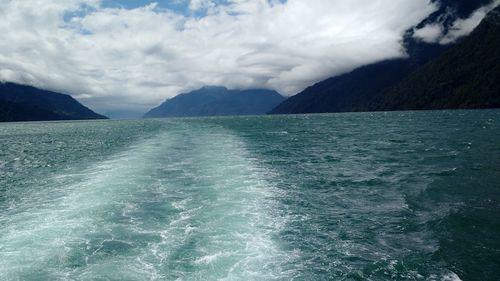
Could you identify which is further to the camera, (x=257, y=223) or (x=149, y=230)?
(x=257, y=223)

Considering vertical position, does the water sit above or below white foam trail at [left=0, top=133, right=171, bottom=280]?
below

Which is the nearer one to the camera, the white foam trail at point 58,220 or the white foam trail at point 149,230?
the white foam trail at point 149,230

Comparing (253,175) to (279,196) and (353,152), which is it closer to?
(279,196)

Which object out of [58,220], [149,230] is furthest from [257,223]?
[58,220]

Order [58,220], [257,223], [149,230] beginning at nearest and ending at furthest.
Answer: [149,230] → [257,223] → [58,220]

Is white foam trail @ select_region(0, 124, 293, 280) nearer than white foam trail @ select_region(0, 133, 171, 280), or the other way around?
white foam trail @ select_region(0, 124, 293, 280)

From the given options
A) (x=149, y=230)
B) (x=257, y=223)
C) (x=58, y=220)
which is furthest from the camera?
(x=58, y=220)

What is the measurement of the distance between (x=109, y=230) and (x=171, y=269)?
5523 mm

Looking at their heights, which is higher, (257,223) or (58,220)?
(58,220)

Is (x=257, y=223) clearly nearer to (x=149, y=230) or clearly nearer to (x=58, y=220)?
(x=149, y=230)

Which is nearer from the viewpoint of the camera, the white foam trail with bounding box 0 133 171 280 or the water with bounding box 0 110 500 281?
the water with bounding box 0 110 500 281

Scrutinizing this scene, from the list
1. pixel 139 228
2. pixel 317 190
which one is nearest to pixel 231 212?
pixel 139 228

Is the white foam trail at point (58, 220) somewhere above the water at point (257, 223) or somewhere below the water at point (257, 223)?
above

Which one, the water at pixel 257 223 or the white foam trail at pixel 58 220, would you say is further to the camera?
the white foam trail at pixel 58 220
